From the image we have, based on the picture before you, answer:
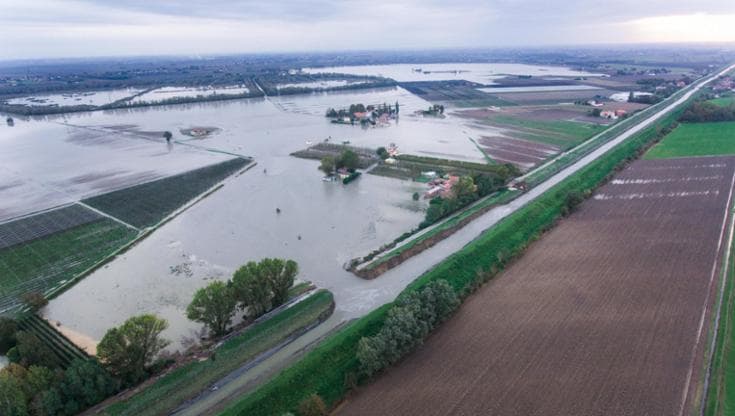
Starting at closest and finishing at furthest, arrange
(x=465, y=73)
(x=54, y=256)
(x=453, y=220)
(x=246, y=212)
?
1. (x=54, y=256)
2. (x=453, y=220)
3. (x=246, y=212)
4. (x=465, y=73)

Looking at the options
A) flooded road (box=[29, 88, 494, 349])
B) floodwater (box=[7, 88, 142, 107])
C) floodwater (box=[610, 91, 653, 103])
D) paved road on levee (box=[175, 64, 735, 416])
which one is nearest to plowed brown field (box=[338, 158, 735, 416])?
paved road on levee (box=[175, 64, 735, 416])

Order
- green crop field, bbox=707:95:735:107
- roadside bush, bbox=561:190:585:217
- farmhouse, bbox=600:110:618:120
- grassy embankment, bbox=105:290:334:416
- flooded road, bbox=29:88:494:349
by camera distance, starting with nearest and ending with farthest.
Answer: grassy embankment, bbox=105:290:334:416, flooded road, bbox=29:88:494:349, roadside bush, bbox=561:190:585:217, farmhouse, bbox=600:110:618:120, green crop field, bbox=707:95:735:107

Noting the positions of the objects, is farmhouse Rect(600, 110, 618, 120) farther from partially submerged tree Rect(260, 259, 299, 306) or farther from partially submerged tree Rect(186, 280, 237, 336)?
partially submerged tree Rect(186, 280, 237, 336)

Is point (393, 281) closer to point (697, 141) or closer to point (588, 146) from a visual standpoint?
point (588, 146)

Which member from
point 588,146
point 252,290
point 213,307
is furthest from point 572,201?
point 213,307

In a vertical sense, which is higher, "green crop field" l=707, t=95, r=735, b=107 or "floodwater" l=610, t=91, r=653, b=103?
"floodwater" l=610, t=91, r=653, b=103
